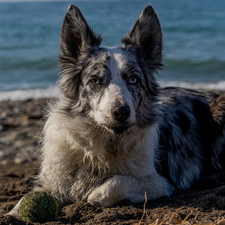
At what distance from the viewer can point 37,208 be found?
296cm

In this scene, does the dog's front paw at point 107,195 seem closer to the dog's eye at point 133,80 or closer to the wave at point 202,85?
the dog's eye at point 133,80

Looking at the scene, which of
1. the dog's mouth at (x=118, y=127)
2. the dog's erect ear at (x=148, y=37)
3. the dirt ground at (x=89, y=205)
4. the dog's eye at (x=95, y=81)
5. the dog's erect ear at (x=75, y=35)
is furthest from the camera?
the dog's erect ear at (x=148, y=37)

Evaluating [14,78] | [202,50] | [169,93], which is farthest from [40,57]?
[169,93]

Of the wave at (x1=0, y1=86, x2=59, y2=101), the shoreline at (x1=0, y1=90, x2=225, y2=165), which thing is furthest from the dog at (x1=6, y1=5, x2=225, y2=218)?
the wave at (x1=0, y1=86, x2=59, y2=101)

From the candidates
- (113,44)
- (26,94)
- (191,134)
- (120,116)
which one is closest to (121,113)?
(120,116)

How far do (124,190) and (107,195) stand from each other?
19 centimetres

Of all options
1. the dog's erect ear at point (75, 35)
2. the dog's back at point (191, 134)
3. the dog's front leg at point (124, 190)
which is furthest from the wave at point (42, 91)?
the dog's front leg at point (124, 190)

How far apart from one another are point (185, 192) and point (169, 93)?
1.70m

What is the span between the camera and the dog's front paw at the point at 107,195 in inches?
131

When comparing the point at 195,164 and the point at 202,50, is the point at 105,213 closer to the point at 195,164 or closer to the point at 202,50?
the point at 195,164

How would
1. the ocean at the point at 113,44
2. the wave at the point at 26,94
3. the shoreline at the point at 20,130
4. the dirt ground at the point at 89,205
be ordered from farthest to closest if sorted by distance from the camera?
the ocean at the point at 113,44 < the wave at the point at 26,94 < the shoreline at the point at 20,130 < the dirt ground at the point at 89,205

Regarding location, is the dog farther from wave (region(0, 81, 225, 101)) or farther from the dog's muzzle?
wave (region(0, 81, 225, 101))

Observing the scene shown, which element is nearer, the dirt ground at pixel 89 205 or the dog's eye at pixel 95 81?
the dirt ground at pixel 89 205

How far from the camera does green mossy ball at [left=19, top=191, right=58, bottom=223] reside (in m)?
2.96
